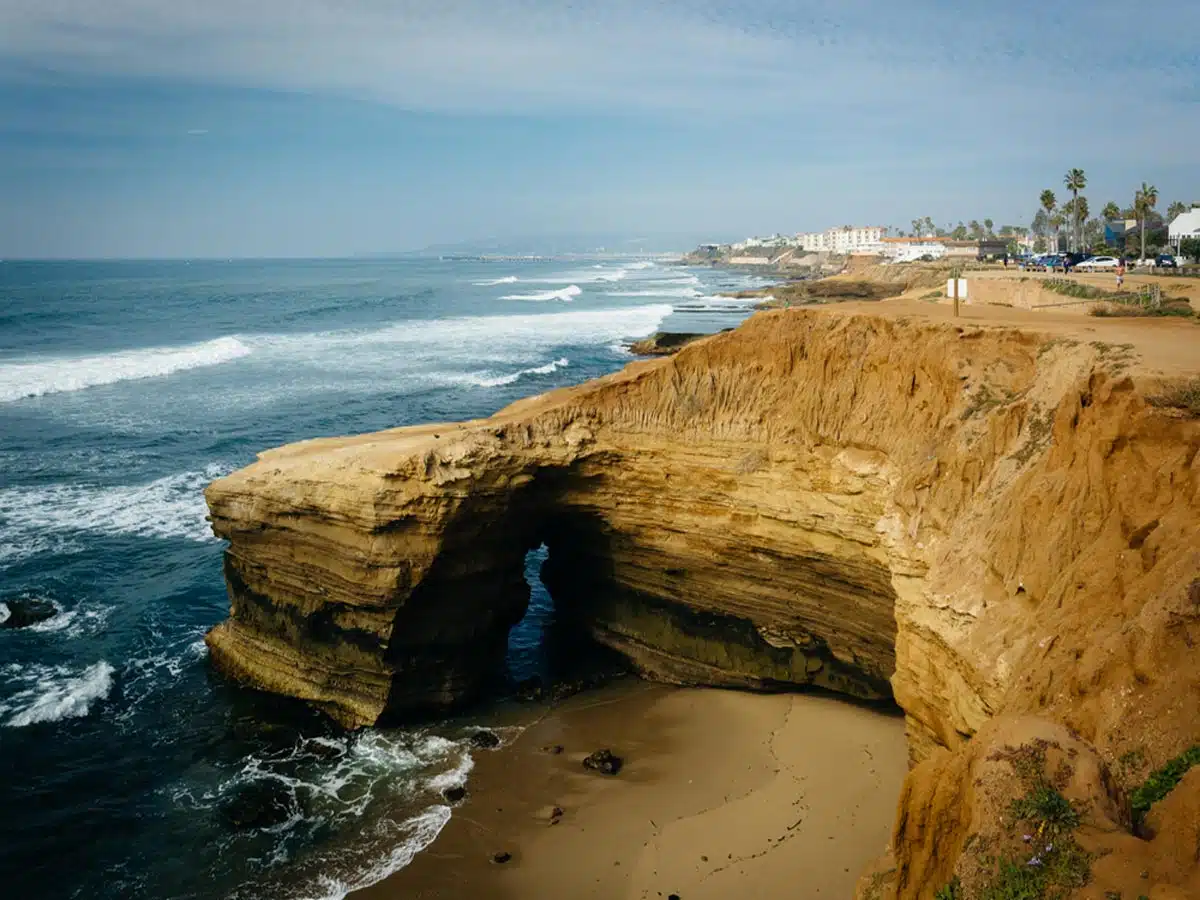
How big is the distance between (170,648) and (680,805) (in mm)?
12837

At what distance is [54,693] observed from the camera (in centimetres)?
1972

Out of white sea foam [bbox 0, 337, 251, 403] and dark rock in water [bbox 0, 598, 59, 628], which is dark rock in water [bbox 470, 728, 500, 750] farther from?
white sea foam [bbox 0, 337, 251, 403]

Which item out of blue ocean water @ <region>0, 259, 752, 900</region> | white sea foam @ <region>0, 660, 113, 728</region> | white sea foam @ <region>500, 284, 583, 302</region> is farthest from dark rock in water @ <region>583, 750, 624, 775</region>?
white sea foam @ <region>500, 284, 583, 302</region>

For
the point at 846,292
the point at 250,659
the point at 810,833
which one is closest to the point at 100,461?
the point at 250,659

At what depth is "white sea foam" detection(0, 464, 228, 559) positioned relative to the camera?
28469 mm

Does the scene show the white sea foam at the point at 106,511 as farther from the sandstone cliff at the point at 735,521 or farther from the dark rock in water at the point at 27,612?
the sandstone cliff at the point at 735,521

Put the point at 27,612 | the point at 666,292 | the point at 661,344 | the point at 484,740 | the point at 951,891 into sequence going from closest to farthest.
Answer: the point at 951,891 < the point at 484,740 < the point at 27,612 < the point at 661,344 < the point at 666,292

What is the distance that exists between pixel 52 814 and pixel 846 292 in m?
84.8

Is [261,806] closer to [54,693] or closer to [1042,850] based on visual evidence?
[54,693]

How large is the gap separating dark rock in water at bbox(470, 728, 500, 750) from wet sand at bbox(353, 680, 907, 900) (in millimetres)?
290

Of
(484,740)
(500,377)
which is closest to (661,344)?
(500,377)

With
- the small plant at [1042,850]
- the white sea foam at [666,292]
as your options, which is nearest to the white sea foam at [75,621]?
the small plant at [1042,850]

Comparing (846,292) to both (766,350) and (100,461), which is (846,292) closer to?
(100,461)

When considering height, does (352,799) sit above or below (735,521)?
below
